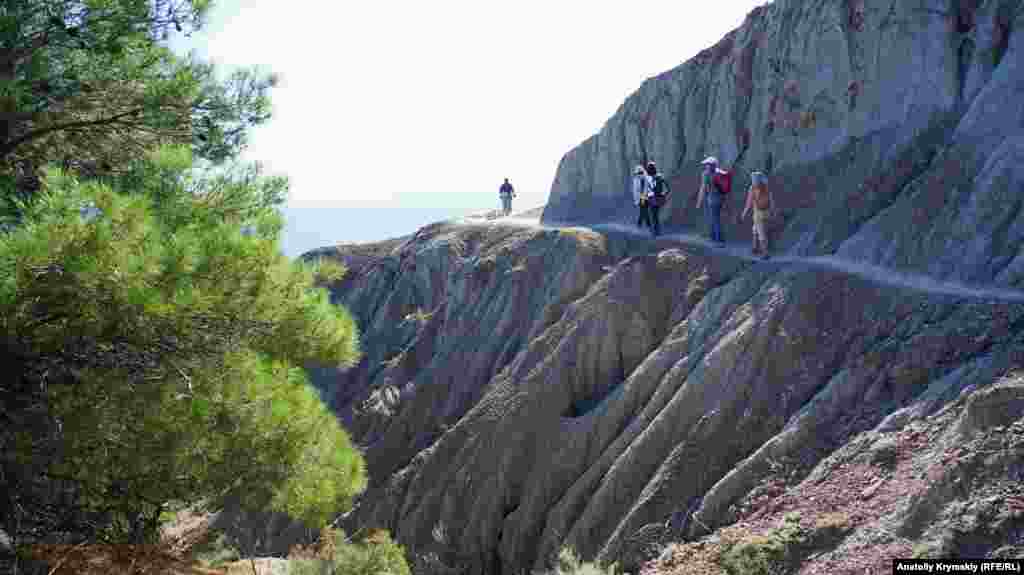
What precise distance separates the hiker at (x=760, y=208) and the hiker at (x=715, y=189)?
1409 mm

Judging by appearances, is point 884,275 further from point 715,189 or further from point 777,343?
point 715,189

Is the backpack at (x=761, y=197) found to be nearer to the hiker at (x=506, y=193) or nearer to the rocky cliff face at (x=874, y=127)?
the rocky cliff face at (x=874, y=127)

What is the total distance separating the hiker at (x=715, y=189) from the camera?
19.8 m

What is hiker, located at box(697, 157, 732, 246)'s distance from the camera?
19.8 meters

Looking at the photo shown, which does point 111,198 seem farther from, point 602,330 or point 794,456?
point 602,330

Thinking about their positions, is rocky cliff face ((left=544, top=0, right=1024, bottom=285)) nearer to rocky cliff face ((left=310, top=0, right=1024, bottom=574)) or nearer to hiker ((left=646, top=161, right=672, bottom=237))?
rocky cliff face ((left=310, top=0, right=1024, bottom=574))

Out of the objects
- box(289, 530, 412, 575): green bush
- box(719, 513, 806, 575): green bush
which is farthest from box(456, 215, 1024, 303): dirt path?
box(289, 530, 412, 575): green bush

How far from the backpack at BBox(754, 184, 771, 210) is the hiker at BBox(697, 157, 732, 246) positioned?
168 cm

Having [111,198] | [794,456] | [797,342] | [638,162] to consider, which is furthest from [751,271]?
[111,198]

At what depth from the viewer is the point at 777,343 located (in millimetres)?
15164

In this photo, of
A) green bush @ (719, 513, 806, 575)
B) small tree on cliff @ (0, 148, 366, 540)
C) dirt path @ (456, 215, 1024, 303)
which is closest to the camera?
small tree on cliff @ (0, 148, 366, 540)

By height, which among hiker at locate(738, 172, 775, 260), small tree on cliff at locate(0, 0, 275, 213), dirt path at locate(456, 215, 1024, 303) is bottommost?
dirt path at locate(456, 215, 1024, 303)

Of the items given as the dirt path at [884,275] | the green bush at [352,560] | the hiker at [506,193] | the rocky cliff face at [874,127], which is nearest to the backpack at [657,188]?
the dirt path at [884,275]

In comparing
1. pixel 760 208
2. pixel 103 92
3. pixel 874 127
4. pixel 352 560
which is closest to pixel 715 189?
pixel 760 208
